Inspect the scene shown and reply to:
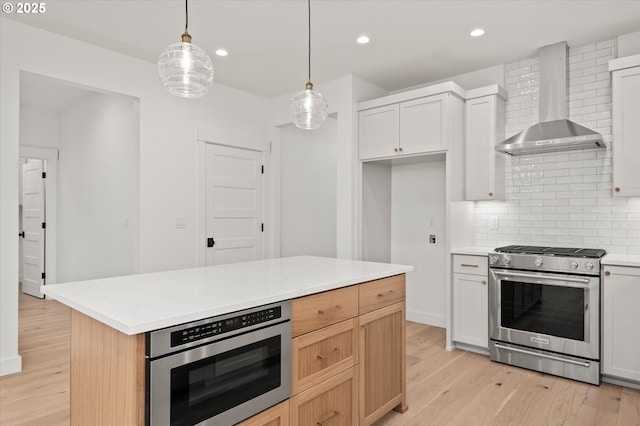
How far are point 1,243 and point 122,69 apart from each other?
1837mm

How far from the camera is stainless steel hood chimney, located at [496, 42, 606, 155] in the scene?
3.29 m

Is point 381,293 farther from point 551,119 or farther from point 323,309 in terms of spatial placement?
point 551,119

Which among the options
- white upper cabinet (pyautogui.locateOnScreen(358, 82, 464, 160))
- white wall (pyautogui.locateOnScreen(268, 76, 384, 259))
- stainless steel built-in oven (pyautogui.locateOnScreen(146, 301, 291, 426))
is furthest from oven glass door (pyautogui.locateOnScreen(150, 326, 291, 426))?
white upper cabinet (pyautogui.locateOnScreen(358, 82, 464, 160))

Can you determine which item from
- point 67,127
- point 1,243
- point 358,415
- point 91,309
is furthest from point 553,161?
point 67,127

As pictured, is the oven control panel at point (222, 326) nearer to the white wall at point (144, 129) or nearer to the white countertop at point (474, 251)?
the white countertop at point (474, 251)

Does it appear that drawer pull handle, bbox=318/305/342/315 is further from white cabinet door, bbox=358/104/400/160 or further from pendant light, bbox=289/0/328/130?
white cabinet door, bbox=358/104/400/160

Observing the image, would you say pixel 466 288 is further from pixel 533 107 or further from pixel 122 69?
pixel 122 69

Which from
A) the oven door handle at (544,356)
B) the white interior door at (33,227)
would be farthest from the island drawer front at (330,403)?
the white interior door at (33,227)

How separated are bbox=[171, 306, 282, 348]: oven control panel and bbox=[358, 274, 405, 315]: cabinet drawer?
0.65 metres

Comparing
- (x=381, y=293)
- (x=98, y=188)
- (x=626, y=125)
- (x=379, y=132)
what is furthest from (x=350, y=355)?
(x=98, y=188)

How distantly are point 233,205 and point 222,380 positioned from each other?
3429 millimetres

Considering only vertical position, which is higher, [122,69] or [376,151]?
[122,69]

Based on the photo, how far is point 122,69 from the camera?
148 inches

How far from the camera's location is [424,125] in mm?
3875
